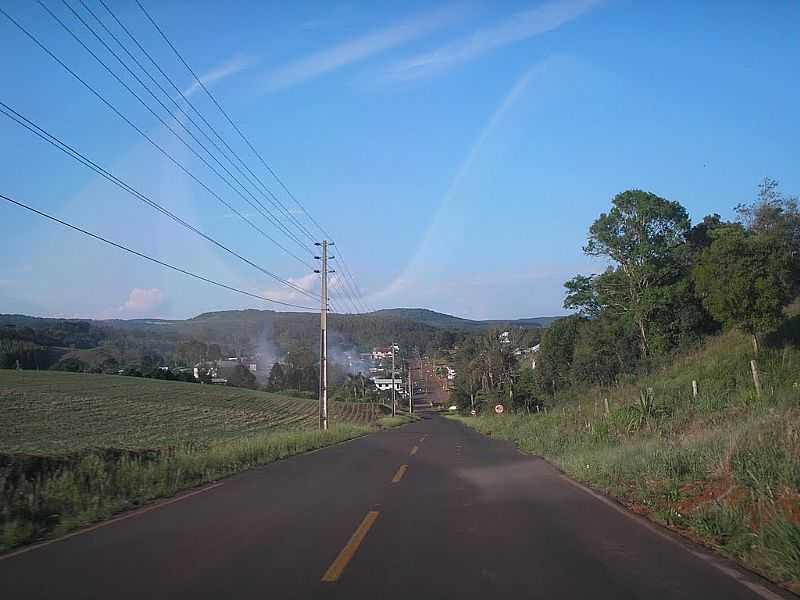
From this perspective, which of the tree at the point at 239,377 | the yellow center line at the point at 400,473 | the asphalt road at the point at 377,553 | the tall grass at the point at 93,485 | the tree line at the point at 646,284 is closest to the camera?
the asphalt road at the point at 377,553

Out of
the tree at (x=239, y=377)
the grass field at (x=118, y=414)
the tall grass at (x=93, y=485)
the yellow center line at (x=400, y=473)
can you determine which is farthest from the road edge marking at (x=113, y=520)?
the tree at (x=239, y=377)

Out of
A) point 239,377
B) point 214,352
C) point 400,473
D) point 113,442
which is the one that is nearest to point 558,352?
point 113,442

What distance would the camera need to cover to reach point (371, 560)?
7.28 meters

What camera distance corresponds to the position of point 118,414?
40656mm

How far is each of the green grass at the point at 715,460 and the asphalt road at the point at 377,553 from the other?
0.51m

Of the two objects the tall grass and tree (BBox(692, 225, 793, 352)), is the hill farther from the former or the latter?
tree (BBox(692, 225, 793, 352))

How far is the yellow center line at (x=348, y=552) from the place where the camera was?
261 inches

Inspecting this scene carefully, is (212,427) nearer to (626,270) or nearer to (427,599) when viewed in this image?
(626,270)

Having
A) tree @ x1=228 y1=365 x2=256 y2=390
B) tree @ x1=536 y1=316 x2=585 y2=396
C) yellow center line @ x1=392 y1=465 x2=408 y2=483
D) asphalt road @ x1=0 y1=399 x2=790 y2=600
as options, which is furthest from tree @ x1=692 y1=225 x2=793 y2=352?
tree @ x1=228 y1=365 x2=256 y2=390

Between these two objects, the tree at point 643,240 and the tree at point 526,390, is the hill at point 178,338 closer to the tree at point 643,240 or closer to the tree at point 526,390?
the tree at point 526,390

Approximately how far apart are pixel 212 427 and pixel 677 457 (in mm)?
32356

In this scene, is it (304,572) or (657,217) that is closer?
(304,572)

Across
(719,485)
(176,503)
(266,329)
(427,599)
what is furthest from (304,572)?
(266,329)

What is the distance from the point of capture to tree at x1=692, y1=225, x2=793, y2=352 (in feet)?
82.4
